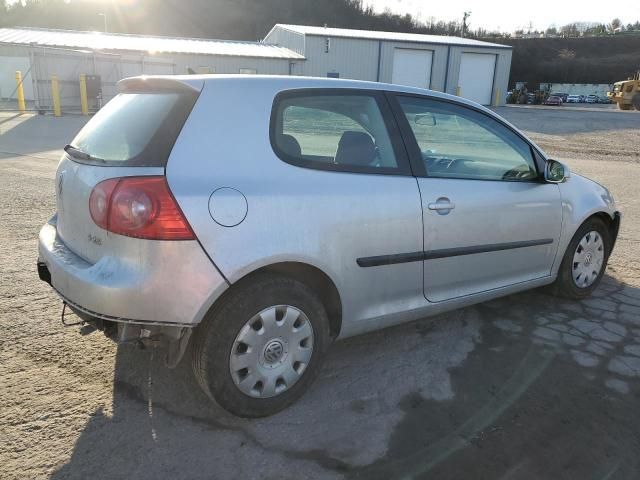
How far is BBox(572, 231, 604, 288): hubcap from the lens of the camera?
14.0 feet

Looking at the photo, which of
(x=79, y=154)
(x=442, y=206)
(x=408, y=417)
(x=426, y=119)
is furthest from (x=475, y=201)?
(x=79, y=154)

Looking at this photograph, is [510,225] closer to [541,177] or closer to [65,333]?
[541,177]

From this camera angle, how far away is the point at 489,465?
2.40 metres

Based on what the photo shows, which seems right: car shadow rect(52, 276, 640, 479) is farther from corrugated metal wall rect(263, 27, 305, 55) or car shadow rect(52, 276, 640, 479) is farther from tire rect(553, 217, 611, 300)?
corrugated metal wall rect(263, 27, 305, 55)

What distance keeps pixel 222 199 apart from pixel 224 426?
3.73ft

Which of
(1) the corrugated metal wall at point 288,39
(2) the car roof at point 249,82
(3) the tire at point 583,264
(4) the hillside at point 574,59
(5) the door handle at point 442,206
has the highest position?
(4) the hillside at point 574,59

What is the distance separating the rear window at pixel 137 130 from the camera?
2.44m

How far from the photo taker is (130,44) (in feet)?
92.7

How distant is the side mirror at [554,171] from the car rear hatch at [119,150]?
255 cm

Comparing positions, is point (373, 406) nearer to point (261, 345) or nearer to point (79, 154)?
point (261, 345)

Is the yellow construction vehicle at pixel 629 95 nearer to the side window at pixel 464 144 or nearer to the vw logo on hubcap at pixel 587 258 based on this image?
the vw logo on hubcap at pixel 587 258

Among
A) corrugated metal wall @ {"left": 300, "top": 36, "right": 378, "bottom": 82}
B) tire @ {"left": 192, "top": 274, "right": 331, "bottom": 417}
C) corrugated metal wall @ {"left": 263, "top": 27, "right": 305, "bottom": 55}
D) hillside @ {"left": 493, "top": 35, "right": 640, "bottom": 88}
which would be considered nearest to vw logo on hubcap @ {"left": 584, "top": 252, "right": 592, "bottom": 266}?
tire @ {"left": 192, "top": 274, "right": 331, "bottom": 417}

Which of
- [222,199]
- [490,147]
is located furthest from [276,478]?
[490,147]

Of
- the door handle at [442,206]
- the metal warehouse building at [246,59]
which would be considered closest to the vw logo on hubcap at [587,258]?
the door handle at [442,206]
